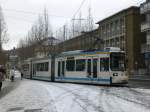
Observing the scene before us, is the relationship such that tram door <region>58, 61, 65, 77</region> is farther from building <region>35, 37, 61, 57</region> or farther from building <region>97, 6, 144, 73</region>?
building <region>35, 37, 61, 57</region>

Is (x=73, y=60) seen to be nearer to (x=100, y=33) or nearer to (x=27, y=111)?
(x=27, y=111)

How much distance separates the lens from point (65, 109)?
12.8 meters

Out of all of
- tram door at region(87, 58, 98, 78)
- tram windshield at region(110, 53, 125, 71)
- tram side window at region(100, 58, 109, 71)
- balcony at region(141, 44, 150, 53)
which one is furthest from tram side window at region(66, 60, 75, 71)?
balcony at region(141, 44, 150, 53)

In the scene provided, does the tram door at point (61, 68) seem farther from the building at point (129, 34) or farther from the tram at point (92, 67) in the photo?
the building at point (129, 34)

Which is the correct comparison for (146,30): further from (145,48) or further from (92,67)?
(92,67)

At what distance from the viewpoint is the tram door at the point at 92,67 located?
96.9 feet

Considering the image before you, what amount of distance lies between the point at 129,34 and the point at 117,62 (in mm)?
47047

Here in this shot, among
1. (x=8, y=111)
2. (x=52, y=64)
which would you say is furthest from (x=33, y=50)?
(x=8, y=111)

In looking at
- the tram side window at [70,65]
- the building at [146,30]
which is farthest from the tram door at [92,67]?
the building at [146,30]

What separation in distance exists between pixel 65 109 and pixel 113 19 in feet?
225

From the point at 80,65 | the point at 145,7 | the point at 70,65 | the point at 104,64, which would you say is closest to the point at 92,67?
the point at 104,64

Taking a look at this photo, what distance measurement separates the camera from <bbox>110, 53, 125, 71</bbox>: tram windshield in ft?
91.9

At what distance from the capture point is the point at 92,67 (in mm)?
29922

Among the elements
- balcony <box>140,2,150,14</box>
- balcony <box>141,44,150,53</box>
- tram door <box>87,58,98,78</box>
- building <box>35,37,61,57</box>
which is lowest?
tram door <box>87,58,98,78</box>
